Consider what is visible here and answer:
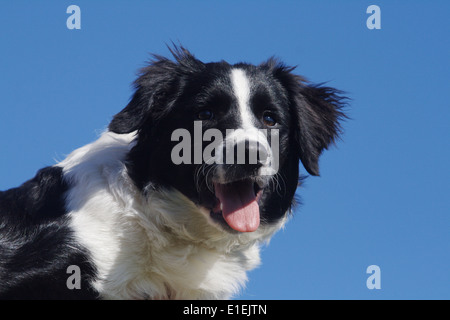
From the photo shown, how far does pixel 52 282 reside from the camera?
5344 millimetres

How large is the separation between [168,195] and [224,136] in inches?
27.9

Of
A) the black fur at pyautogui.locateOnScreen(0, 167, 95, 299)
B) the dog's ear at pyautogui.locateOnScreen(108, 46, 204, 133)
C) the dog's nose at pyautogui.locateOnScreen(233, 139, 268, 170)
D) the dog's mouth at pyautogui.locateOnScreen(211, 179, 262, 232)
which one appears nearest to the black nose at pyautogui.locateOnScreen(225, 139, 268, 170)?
the dog's nose at pyautogui.locateOnScreen(233, 139, 268, 170)

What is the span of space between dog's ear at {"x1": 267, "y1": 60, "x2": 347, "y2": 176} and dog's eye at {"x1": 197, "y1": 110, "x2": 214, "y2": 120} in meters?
0.85

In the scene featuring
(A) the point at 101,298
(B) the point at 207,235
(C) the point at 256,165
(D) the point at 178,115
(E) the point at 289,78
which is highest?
(E) the point at 289,78

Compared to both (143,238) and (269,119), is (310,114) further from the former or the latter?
(143,238)

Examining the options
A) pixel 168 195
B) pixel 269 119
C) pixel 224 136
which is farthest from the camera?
pixel 269 119

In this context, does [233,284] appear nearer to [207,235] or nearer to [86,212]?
[207,235]

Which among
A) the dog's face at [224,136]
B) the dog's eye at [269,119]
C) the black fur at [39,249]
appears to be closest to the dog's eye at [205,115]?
the dog's face at [224,136]

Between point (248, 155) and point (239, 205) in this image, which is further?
point (239, 205)

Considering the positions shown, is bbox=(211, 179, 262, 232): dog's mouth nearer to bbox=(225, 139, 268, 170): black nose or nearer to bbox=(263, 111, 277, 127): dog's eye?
bbox=(225, 139, 268, 170): black nose

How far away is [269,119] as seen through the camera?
602 cm

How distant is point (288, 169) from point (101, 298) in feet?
6.41

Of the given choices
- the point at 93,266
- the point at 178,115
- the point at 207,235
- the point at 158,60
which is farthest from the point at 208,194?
the point at 158,60
